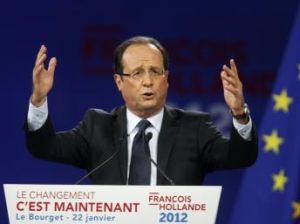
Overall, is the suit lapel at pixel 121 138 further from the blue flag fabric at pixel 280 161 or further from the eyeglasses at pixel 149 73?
the blue flag fabric at pixel 280 161

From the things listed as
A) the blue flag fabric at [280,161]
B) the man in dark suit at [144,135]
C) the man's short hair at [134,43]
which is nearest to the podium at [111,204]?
the man in dark suit at [144,135]

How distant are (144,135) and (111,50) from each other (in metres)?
1.34

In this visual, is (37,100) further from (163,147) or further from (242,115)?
(242,115)

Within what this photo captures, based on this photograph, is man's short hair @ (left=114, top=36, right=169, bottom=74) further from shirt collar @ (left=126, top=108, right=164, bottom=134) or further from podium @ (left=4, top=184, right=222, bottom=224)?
podium @ (left=4, top=184, right=222, bottom=224)

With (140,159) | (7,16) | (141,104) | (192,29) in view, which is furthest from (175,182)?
(7,16)

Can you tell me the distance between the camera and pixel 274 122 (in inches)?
105

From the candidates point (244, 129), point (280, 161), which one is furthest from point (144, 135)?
point (280, 161)

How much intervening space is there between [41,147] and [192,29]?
1.44 metres

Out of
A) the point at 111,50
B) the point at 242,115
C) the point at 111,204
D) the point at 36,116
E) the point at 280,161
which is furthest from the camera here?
the point at 111,50

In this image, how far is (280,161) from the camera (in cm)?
262

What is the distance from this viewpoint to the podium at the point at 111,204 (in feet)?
5.14

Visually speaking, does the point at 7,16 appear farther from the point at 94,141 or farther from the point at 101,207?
the point at 101,207

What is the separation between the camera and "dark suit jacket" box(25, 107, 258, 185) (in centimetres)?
190

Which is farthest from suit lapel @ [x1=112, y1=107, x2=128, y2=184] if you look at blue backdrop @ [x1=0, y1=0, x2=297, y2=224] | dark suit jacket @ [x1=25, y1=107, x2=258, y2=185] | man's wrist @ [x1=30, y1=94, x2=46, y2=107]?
blue backdrop @ [x1=0, y1=0, x2=297, y2=224]
